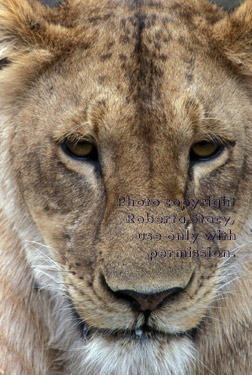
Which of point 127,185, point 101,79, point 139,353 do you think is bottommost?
point 139,353

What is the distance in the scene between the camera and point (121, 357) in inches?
104

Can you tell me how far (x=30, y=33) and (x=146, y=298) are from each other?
127 centimetres

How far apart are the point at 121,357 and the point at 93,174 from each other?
746 millimetres

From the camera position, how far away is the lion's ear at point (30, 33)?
2.84m

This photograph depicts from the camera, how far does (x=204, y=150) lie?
2.76 meters

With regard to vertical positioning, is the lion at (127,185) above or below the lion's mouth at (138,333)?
above

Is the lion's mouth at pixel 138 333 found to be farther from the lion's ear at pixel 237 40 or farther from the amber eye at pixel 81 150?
the lion's ear at pixel 237 40

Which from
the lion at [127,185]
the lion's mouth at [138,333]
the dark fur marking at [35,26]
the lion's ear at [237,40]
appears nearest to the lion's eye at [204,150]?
the lion at [127,185]

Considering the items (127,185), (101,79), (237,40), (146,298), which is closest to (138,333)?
(146,298)

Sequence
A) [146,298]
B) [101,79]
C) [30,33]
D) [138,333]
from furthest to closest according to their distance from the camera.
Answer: [30,33], [101,79], [138,333], [146,298]

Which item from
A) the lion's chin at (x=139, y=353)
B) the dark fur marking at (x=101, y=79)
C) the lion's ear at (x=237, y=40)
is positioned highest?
the lion's ear at (x=237, y=40)

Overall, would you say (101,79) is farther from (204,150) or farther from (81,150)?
(204,150)

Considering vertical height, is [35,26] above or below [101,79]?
above

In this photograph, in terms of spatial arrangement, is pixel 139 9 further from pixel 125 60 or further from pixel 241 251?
pixel 241 251
